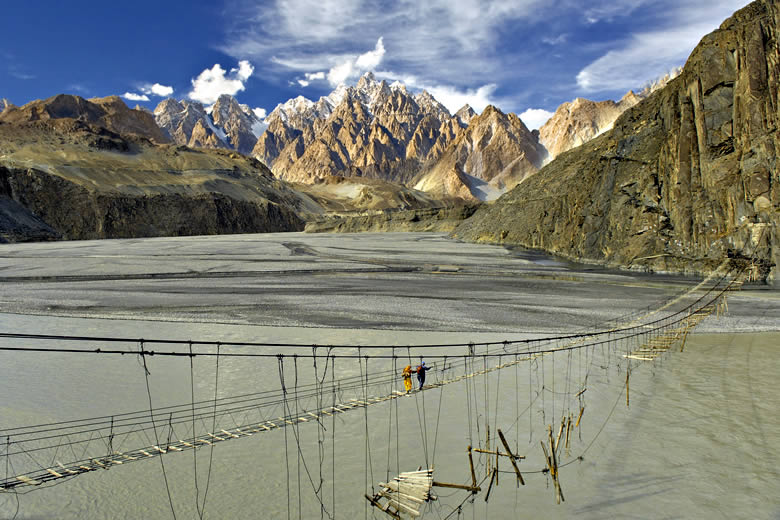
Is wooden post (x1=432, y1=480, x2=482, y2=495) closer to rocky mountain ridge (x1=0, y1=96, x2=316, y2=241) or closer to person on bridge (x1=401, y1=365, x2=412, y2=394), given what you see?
person on bridge (x1=401, y1=365, x2=412, y2=394)

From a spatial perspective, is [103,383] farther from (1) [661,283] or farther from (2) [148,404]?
(1) [661,283]

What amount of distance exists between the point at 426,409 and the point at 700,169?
136ft

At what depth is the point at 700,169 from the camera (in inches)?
1666

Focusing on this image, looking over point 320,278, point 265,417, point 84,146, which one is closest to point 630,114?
point 320,278

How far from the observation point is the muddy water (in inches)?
333

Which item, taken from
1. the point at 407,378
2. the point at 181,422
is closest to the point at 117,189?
the point at 181,422

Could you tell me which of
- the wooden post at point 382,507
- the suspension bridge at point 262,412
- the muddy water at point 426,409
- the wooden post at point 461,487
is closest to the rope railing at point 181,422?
the suspension bridge at point 262,412

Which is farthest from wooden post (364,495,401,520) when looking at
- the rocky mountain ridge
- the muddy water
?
the rocky mountain ridge

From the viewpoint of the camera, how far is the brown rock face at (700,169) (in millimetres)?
37156

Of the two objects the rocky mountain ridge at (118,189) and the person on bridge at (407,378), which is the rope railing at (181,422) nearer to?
the person on bridge at (407,378)

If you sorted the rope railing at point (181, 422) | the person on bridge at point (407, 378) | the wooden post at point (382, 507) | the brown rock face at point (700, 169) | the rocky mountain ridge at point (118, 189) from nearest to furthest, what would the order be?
the wooden post at point (382, 507) → the rope railing at point (181, 422) → the person on bridge at point (407, 378) → the brown rock face at point (700, 169) → the rocky mountain ridge at point (118, 189)

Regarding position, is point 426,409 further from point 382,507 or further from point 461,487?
point 382,507

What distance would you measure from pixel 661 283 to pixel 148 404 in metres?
34.4

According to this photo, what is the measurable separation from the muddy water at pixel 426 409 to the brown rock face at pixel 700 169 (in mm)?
13768
